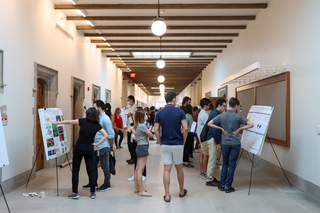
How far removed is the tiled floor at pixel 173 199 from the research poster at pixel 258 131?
772 mm

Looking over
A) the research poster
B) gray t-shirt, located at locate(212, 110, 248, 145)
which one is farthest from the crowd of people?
the research poster

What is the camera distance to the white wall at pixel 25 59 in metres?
4.53

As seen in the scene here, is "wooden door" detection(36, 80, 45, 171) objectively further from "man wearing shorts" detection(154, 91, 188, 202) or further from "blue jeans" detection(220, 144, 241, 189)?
"blue jeans" detection(220, 144, 241, 189)

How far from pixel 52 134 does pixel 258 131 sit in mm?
3683

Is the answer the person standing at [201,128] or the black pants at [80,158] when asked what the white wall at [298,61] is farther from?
the black pants at [80,158]

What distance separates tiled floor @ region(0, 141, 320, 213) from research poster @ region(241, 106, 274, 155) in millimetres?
772

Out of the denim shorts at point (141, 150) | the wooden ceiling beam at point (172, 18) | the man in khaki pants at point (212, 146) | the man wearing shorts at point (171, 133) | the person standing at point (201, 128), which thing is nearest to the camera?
the man wearing shorts at point (171, 133)

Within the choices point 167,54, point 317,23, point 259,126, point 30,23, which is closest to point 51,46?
point 30,23

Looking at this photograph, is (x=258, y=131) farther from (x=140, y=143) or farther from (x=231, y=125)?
(x=140, y=143)

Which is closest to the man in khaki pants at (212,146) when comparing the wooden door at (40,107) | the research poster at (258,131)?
the research poster at (258,131)

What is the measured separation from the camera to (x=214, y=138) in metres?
4.95

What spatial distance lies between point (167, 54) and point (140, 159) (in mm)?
8232

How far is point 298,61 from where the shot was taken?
15.8ft

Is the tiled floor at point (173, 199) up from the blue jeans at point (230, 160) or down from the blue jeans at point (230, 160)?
down
